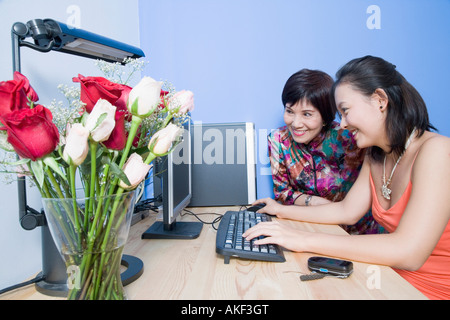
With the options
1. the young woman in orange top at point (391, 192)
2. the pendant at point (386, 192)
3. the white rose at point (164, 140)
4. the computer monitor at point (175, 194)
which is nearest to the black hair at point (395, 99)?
the young woman in orange top at point (391, 192)

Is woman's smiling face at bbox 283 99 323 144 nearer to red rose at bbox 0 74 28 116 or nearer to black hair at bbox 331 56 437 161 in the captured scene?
black hair at bbox 331 56 437 161

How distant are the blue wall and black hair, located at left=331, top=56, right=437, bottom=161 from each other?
654mm

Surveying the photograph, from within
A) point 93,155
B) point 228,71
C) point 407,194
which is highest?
point 228,71

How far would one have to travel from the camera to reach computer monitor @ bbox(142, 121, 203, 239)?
0.85 m

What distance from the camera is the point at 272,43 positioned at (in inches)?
63.8

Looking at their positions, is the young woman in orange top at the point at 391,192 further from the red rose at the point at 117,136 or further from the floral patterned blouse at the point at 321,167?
the red rose at the point at 117,136

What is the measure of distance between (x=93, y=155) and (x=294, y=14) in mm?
1473

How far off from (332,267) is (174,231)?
1.69 feet

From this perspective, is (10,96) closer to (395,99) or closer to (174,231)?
(174,231)

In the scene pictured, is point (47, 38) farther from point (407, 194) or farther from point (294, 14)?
point (294, 14)

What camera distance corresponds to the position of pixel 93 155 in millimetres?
480

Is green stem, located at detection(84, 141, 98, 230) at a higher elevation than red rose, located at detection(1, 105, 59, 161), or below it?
below

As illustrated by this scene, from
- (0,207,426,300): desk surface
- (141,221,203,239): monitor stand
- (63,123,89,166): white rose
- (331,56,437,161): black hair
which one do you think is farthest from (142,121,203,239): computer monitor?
(331,56,437,161): black hair

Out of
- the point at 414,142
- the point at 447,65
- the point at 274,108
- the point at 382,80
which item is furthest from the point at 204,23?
the point at 447,65
